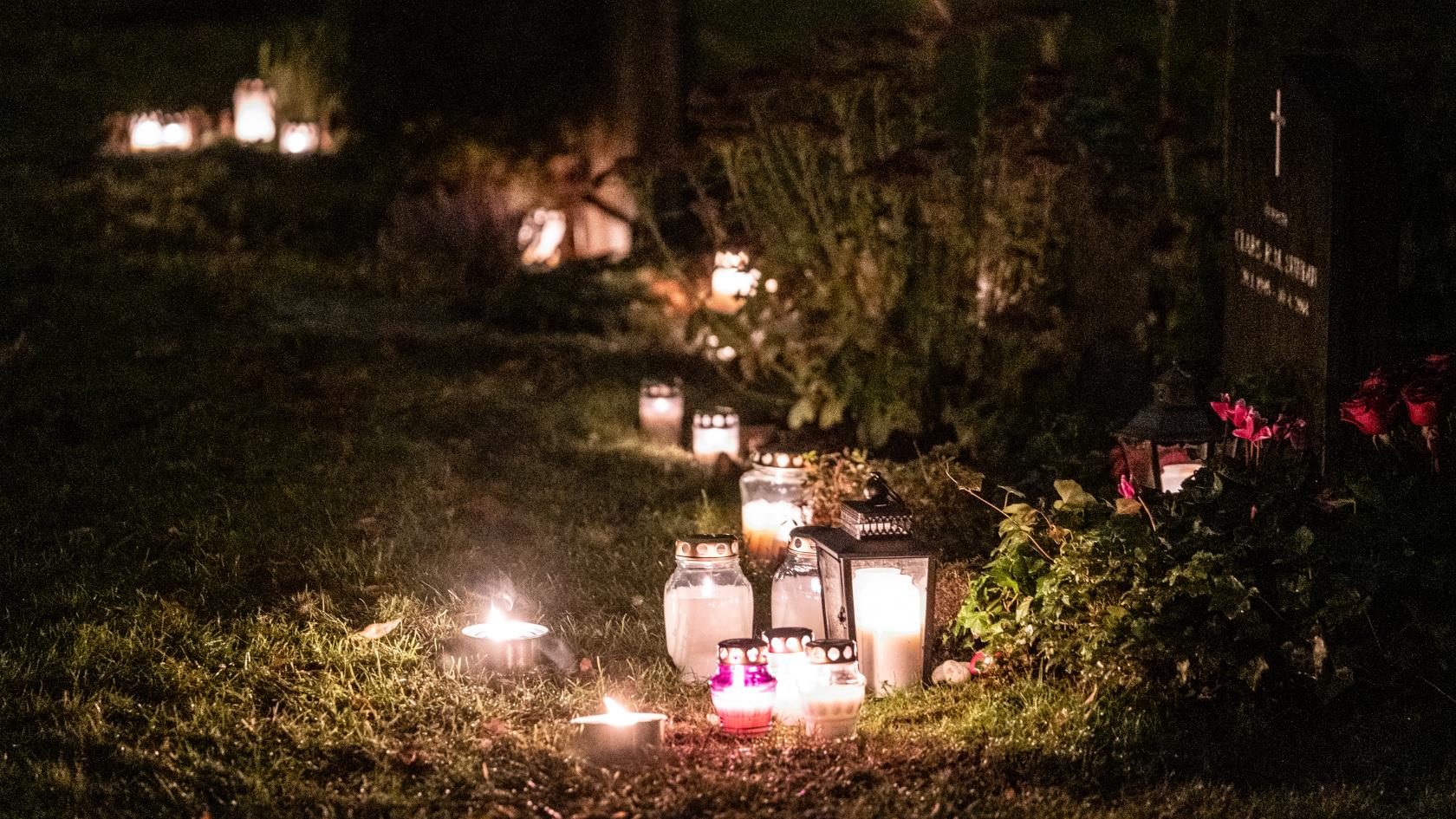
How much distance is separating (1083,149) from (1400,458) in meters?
3.77

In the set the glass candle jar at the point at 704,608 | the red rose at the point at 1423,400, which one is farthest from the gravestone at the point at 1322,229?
the glass candle jar at the point at 704,608

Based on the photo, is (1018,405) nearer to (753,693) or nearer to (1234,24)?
(1234,24)

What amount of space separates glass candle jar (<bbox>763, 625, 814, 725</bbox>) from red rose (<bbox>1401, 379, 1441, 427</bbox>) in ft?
7.24

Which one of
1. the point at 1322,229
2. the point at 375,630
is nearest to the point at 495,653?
the point at 375,630

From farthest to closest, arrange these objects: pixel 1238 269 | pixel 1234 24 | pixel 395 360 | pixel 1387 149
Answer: pixel 395 360
pixel 1234 24
pixel 1238 269
pixel 1387 149

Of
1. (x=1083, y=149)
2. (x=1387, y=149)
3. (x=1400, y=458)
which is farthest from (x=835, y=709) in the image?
(x=1083, y=149)

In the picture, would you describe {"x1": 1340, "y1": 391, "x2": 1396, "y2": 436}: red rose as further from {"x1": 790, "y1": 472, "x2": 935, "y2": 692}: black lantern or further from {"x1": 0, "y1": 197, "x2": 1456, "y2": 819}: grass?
{"x1": 790, "y1": 472, "x2": 935, "y2": 692}: black lantern

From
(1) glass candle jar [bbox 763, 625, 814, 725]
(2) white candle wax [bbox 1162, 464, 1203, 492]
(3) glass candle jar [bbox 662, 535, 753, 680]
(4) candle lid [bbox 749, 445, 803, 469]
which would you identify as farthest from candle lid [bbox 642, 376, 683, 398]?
(1) glass candle jar [bbox 763, 625, 814, 725]

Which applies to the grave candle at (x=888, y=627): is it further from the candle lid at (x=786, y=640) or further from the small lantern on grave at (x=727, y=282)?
the small lantern on grave at (x=727, y=282)

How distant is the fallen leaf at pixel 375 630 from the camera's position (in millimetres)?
5465

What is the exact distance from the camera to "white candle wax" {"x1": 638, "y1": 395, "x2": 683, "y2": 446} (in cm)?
877

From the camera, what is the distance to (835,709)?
4703 mm

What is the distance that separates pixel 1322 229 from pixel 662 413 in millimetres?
3558

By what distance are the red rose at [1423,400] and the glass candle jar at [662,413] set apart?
4011mm
